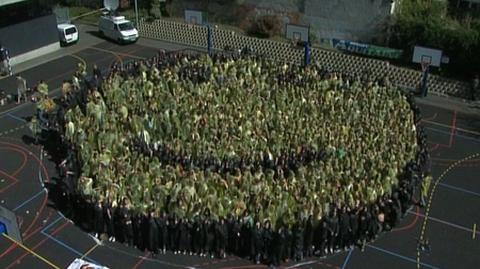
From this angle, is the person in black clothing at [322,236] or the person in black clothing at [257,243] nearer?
the person in black clothing at [257,243]

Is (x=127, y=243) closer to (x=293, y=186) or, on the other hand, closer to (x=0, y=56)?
(x=293, y=186)

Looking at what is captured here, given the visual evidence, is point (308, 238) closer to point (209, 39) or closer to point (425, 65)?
point (425, 65)

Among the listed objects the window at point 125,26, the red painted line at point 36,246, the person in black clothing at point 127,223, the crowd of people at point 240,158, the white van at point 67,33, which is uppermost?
the window at point 125,26

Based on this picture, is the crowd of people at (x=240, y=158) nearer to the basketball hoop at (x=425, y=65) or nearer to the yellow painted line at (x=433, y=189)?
the yellow painted line at (x=433, y=189)

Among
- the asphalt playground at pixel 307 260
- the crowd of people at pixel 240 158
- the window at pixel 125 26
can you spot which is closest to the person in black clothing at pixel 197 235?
the crowd of people at pixel 240 158

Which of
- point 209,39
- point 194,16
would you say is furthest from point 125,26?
point 209,39
